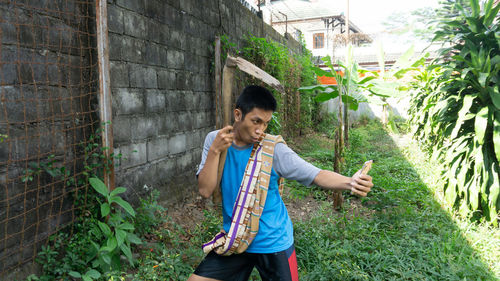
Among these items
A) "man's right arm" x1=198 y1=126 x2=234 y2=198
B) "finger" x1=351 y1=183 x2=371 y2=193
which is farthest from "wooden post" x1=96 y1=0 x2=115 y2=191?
"finger" x1=351 y1=183 x2=371 y2=193

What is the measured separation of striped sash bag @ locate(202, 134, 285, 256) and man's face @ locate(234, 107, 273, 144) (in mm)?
86

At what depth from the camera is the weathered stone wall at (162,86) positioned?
3.35 metres

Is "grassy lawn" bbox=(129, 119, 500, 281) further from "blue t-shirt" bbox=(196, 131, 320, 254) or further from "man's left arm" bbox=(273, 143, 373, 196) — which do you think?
"man's left arm" bbox=(273, 143, 373, 196)

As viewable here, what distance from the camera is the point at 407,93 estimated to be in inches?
415

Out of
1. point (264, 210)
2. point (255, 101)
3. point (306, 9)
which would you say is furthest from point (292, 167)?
point (306, 9)

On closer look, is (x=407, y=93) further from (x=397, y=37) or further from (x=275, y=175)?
(x=397, y=37)

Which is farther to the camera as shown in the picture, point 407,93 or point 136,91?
Result: point 407,93

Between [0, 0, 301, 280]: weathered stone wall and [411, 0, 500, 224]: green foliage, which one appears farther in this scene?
[411, 0, 500, 224]: green foliage

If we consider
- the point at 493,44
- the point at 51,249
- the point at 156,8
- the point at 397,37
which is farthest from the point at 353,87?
the point at 397,37

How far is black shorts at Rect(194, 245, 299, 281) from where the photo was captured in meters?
1.81

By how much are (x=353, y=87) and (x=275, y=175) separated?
4.12 meters

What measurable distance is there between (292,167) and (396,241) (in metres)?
2.34

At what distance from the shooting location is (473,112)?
13.9ft

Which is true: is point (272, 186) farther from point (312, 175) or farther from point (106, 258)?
point (106, 258)
